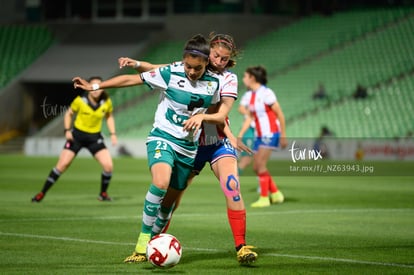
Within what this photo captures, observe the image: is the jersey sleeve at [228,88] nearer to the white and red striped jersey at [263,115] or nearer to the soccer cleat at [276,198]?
the white and red striped jersey at [263,115]

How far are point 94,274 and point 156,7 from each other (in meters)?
41.5

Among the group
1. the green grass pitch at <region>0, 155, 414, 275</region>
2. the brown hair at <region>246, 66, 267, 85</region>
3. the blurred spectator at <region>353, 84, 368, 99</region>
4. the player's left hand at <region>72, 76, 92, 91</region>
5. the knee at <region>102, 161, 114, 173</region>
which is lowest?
the green grass pitch at <region>0, 155, 414, 275</region>

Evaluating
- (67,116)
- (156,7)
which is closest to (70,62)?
(156,7)

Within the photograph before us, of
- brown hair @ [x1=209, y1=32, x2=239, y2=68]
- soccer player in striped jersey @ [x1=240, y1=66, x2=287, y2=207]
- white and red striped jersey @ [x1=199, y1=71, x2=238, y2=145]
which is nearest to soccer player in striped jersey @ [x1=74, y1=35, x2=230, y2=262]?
white and red striped jersey @ [x1=199, y1=71, x2=238, y2=145]

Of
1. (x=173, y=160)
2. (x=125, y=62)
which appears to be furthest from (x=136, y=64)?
(x=173, y=160)

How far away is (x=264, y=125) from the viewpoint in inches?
657

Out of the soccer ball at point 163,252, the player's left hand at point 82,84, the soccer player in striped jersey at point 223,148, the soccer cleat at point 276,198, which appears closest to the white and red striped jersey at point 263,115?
the soccer cleat at point 276,198

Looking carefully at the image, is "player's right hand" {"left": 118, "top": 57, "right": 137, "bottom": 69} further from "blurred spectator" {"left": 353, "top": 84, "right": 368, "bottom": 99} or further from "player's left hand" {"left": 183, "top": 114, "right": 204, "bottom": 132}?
"blurred spectator" {"left": 353, "top": 84, "right": 368, "bottom": 99}

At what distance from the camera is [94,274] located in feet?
26.8

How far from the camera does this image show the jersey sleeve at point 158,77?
8914 millimetres

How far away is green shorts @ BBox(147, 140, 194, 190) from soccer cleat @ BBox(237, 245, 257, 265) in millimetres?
1040

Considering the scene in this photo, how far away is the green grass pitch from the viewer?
28.9 feet

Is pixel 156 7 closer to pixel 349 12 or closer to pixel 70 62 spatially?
pixel 70 62

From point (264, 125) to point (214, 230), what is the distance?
495 cm
